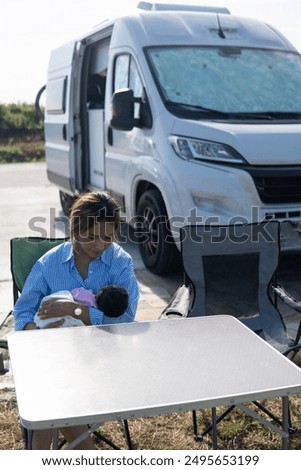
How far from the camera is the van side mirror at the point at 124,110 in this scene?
19.6 ft

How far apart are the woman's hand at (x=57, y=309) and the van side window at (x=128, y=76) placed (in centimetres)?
360

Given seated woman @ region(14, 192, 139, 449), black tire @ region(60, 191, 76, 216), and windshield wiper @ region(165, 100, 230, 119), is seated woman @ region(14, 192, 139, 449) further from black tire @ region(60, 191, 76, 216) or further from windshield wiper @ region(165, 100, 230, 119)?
black tire @ region(60, 191, 76, 216)

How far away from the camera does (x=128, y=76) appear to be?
6.51m

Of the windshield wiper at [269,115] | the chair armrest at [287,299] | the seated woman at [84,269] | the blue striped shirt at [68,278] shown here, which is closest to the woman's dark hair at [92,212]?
the seated woman at [84,269]

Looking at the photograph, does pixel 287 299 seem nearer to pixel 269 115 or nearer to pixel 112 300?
pixel 112 300

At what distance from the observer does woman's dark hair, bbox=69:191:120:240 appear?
2.93m

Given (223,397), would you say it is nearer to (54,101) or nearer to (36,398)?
(36,398)

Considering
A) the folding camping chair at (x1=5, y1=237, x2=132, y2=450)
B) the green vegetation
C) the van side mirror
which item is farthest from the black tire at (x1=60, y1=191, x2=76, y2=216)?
the green vegetation

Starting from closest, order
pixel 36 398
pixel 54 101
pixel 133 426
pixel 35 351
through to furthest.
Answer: pixel 36 398 < pixel 35 351 < pixel 133 426 < pixel 54 101

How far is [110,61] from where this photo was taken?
22.6ft

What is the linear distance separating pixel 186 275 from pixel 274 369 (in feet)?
5.51

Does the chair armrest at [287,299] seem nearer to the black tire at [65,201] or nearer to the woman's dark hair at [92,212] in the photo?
the woman's dark hair at [92,212]

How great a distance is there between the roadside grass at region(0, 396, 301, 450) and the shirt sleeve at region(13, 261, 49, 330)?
27.1 inches

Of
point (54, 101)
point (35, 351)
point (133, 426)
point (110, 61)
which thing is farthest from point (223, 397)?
point (54, 101)
